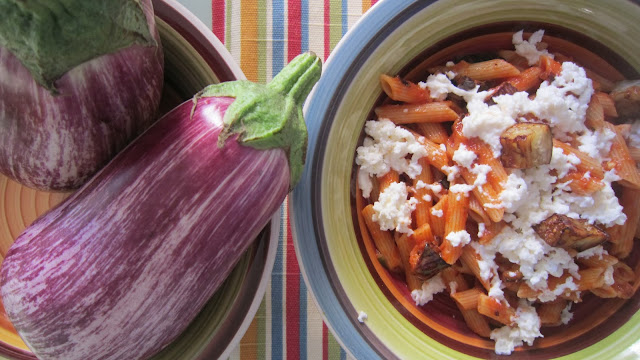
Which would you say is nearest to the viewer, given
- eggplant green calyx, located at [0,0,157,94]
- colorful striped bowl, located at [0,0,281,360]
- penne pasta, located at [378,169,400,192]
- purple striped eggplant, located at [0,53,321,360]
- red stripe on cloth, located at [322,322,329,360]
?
eggplant green calyx, located at [0,0,157,94]

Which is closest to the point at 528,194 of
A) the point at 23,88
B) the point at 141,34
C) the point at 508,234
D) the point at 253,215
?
the point at 508,234

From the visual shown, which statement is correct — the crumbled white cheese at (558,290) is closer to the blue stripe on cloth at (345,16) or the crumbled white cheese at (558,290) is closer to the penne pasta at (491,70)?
the penne pasta at (491,70)

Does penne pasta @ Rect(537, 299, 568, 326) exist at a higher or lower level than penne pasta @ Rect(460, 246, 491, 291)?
lower

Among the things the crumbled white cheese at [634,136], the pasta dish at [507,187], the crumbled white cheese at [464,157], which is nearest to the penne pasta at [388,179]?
the pasta dish at [507,187]

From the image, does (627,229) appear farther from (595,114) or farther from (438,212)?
(438,212)

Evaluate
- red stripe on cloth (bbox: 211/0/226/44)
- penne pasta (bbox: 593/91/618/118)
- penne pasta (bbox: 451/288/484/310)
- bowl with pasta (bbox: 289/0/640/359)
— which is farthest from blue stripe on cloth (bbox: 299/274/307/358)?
penne pasta (bbox: 593/91/618/118)

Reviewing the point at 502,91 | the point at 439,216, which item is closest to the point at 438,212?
the point at 439,216

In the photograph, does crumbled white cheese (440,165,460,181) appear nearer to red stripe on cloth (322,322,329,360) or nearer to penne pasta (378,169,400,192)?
penne pasta (378,169,400,192)
